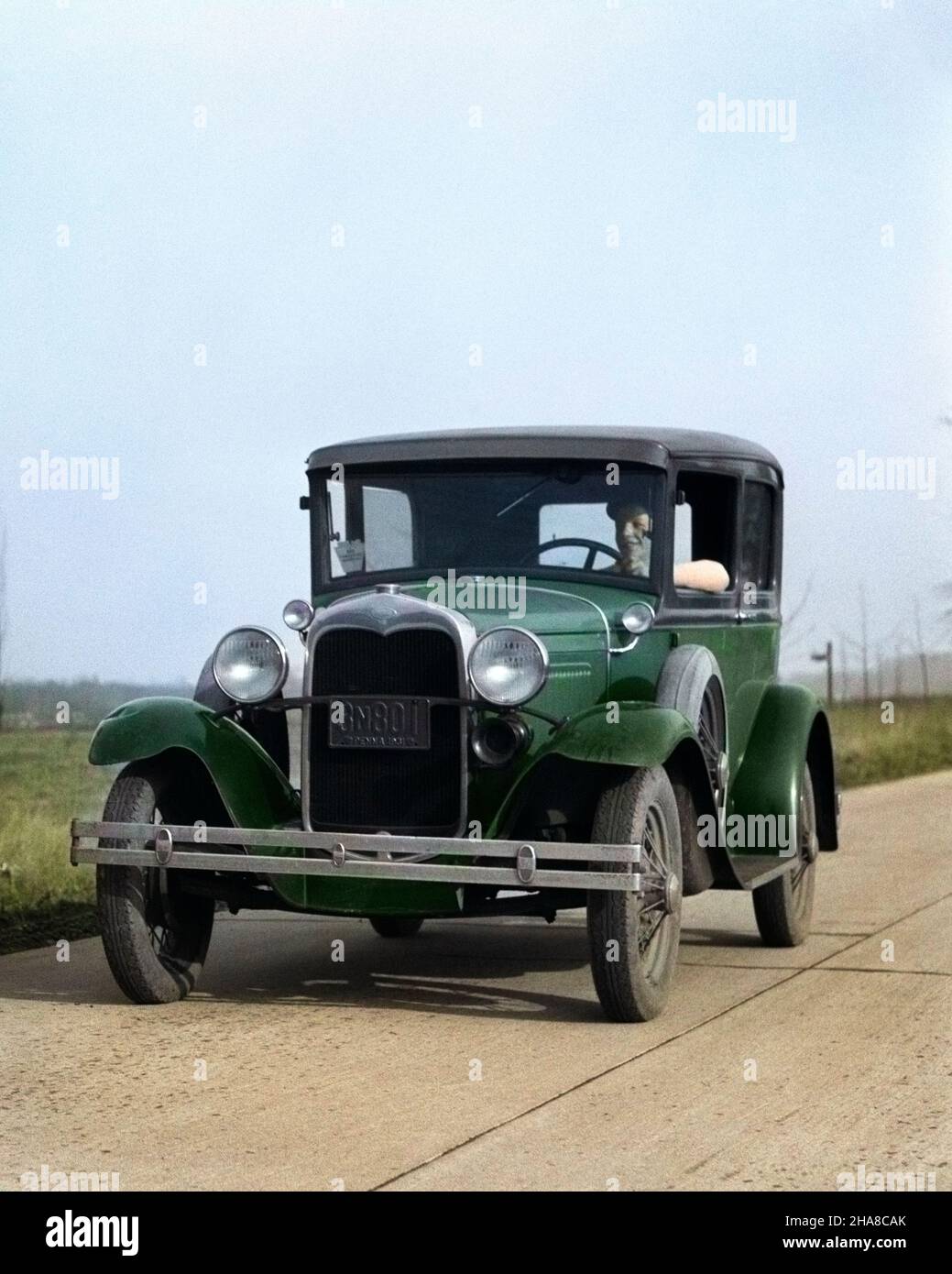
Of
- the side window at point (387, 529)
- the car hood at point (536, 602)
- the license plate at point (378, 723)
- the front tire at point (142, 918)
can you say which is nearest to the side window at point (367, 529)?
A: the side window at point (387, 529)

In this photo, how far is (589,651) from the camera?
812cm

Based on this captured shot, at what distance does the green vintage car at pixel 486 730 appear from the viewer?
7.41m

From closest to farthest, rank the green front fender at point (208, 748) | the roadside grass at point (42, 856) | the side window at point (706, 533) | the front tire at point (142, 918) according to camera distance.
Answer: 1. the front tire at point (142, 918)
2. the green front fender at point (208, 748)
3. the side window at point (706, 533)
4. the roadside grass at point (42, 856)

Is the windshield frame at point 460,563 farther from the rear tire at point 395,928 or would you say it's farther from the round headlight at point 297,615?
the rear tire at point 395,928

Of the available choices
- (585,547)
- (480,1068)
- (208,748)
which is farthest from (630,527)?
(480,1068)

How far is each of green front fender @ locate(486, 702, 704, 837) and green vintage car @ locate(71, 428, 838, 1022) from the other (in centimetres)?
1

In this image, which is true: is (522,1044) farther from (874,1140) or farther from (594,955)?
(874,1140)

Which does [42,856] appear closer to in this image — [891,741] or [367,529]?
[367,529]

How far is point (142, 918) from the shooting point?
7691 mm

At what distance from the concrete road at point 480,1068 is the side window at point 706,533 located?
5.63ft

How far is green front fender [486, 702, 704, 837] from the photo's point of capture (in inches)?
286

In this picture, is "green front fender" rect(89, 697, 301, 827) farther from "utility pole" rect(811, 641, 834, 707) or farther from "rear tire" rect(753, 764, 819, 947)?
"utility pole" rect(811, 641, 834, 707)

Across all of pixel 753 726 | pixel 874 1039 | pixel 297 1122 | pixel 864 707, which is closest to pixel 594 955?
pixel 874 1039

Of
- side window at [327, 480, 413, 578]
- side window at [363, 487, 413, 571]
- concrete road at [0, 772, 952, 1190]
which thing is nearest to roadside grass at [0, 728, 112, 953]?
concrete road at [0, 772, 952, 1190]
